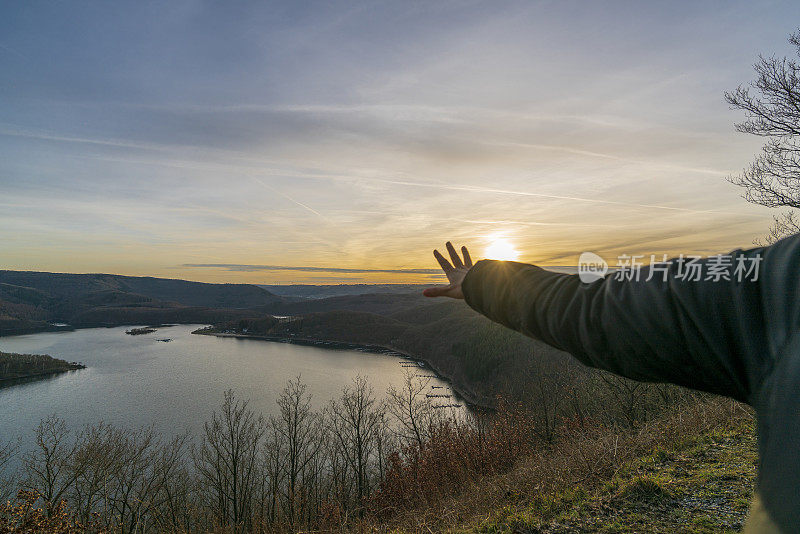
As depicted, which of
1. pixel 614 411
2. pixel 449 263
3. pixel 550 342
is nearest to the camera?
pixel 550 342

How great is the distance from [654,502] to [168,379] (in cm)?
7902

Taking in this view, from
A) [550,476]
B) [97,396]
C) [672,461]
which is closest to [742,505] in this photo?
[672,461]

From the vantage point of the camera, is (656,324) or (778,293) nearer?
(778,293)

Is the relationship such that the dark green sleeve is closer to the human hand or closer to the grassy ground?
the human hand

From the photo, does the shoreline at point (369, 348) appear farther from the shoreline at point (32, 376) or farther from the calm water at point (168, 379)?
the shoreline at point (32, 376)

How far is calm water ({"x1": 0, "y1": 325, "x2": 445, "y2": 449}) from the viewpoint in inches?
1994

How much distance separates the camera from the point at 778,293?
645mm

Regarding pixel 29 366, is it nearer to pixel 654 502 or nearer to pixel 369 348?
pixel 369 348

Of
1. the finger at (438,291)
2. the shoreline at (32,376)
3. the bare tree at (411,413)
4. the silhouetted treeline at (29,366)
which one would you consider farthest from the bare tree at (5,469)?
the silhouetted treeline at (29,366)

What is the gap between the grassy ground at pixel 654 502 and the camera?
4324 mm

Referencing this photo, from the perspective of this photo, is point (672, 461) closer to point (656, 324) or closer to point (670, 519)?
point (670, 519)

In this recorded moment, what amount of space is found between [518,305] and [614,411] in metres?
25.5

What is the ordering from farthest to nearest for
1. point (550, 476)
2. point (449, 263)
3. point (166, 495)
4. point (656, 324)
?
point (166, 495) < point (550, 476) < point (449, 263) < point (656, 324)

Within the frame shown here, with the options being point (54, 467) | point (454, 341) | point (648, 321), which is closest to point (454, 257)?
point (648, 321)
